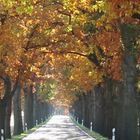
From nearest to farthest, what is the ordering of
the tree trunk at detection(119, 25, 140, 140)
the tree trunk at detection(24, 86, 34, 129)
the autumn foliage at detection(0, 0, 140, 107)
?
the tree trunk at detection(119, 25, 140, 140) < the autumn foliage at detection(0, 0, 140, 107) < the tree trunk at detection(24, 86, 34, 129)

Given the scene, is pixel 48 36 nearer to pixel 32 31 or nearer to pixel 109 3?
pixel 32 31

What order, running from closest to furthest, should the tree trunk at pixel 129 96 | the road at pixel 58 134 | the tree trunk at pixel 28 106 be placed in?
the tree trunk at pixel 129 96 < the road at pixel 58 134 < the tree trunk at pixel 28 106

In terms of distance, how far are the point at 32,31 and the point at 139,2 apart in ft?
56.4

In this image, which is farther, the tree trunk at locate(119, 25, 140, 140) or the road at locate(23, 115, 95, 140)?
the road at locate(23, 115, 95, 140)

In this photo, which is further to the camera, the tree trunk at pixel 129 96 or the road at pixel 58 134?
the road at pixel 58 134

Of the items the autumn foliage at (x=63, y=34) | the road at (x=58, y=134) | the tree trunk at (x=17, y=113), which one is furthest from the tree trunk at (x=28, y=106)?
the autumn foliage at (x=63, y=34)

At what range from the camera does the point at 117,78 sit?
1437 inches

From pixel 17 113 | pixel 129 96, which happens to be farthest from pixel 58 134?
pixel 129 96

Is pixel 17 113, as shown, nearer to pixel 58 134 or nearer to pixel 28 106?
pixel 58 134

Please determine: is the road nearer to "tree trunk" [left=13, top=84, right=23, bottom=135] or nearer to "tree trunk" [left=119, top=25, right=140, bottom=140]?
"tree trunk" [left=13, top=84, right=23, bottom=135]

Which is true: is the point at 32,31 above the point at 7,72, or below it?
above

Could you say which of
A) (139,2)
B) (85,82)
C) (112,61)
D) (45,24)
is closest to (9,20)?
(45,24)

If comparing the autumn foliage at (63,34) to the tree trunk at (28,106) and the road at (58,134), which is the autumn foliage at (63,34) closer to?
the road at (58,134)

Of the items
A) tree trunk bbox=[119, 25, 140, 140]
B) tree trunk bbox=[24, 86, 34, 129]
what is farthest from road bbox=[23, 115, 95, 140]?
tree trunk bbox=[119, 25, 140, 140]
